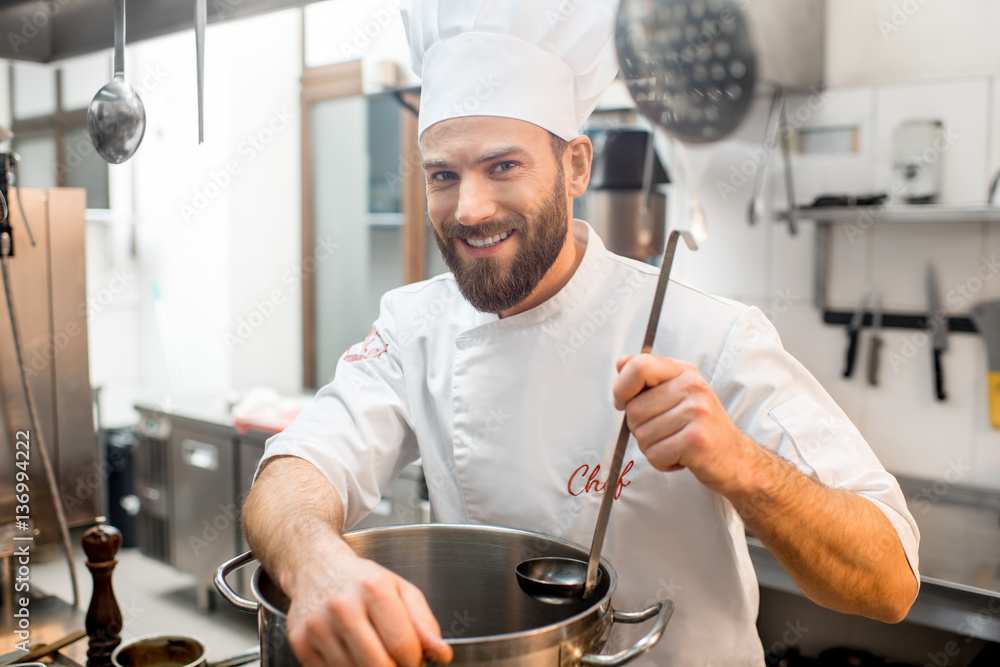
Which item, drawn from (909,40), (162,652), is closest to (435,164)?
(162,652)

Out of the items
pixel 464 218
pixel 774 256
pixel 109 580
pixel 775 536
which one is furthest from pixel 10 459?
pixel 774 256

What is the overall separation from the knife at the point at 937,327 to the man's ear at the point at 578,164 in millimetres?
1333

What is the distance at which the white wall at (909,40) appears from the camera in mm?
2008

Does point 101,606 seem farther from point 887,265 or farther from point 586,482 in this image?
point 887,265

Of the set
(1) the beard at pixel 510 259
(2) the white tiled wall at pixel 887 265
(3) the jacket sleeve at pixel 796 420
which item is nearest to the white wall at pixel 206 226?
(2) the white tiled wall at pixel 887 265

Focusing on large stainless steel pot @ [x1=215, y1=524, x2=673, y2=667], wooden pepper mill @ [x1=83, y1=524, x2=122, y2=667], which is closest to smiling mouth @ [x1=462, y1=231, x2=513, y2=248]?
large stainless steel pot @ [x1=215, y1=524, x2=673, y2=667]

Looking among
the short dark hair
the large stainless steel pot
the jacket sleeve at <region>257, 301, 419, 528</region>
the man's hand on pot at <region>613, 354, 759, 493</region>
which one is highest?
the short dark hair

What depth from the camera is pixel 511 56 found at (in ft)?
3.53

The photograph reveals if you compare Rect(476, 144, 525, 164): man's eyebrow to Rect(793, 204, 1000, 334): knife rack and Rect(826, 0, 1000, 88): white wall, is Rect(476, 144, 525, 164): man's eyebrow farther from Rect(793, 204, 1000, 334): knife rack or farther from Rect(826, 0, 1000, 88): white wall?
Rect(826, 0, 1000, 88): white wall

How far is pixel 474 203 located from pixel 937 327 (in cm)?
160

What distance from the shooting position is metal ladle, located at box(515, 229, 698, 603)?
74 cm

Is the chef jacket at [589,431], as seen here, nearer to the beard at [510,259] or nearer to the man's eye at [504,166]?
the beard at [510,259]

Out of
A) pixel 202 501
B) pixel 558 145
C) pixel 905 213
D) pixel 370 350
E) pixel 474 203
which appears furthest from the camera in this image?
pixel 202 501

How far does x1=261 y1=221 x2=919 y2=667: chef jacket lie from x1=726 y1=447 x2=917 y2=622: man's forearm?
9 cm
